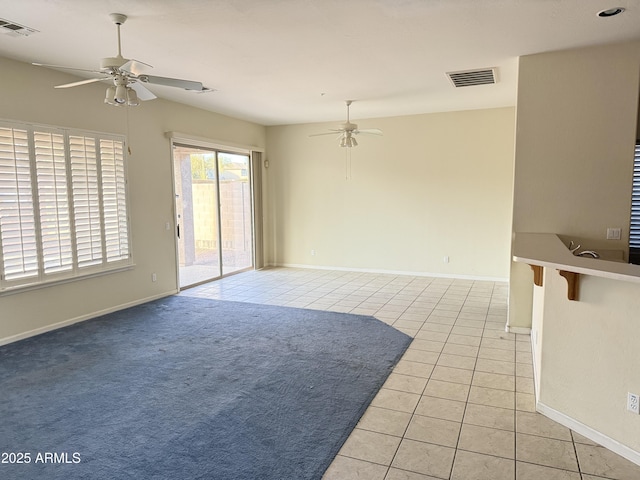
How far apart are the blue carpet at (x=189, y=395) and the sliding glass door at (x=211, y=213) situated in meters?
2.03

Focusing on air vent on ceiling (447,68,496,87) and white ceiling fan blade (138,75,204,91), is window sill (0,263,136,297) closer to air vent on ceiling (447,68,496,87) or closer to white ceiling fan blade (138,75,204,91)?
white ceiling fan blade (138,75,204,91)

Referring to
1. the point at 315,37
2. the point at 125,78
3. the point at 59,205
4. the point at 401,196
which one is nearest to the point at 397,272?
the point at 401,196

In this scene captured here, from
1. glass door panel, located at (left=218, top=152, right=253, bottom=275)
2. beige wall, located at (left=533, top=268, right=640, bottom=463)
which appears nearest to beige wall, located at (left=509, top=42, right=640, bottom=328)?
beige wall, located at (left=533, top=268, right=640, bottom=463)

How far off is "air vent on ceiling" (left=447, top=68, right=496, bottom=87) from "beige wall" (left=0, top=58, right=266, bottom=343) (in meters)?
A: 3.82

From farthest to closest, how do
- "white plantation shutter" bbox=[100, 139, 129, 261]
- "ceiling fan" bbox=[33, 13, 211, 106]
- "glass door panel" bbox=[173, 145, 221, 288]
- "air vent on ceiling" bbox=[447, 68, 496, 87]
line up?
"glass door panel" bbox=[173, 145, 221, 288] → "white plantation shutter" bbox=[100, 139, 129, 261] → "air vent on ceiling" bbox=[447, 68, 496, 87] → "ceiling fan" bbox=[33, 13, 211, 106]

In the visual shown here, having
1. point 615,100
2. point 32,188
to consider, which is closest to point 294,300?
point 32,188

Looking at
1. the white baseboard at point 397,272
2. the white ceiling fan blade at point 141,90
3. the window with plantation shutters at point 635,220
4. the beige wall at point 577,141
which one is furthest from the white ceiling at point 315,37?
the white baseboard at point 397,272

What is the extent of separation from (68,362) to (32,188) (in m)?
1.83

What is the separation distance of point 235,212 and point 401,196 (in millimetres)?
3054

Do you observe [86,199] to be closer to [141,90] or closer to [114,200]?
[114,200]

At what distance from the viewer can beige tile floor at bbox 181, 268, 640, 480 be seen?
7.38 feet

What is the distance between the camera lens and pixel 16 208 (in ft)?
13.6

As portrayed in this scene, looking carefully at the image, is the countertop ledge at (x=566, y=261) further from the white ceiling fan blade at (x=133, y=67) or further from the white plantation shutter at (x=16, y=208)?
the white plantation shutter at (x=16, y=208)

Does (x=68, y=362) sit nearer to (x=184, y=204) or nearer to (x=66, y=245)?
(x=66, y=245)
